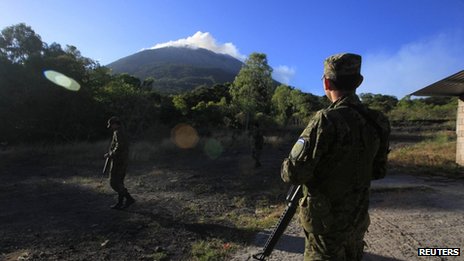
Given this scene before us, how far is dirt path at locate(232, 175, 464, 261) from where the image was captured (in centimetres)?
434

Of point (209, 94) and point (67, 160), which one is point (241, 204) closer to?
point (67, 160)

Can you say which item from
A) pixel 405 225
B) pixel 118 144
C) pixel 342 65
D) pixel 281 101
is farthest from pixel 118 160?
pixel 281 101

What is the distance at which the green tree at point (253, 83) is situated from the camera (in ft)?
107

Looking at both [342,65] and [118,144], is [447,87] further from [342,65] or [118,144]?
[342,65]

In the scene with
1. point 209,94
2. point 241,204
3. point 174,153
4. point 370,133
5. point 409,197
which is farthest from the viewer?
point 209,94

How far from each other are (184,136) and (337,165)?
926 inches

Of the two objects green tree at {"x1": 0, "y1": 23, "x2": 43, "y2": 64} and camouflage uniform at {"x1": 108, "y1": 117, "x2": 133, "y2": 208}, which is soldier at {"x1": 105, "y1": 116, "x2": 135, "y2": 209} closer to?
camouflage uniform at {"x1": 108, "y1": 117, "x2": 133, "y2": 208}

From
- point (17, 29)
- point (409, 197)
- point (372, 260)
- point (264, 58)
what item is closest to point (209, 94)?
point (264, 58)

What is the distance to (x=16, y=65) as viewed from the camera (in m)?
23.7

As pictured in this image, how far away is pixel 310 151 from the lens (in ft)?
6.96

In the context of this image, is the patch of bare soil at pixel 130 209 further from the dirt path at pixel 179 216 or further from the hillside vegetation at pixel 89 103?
the hillside vegetation at pixel 89 103

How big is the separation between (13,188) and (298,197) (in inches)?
390

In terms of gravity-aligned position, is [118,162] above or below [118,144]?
below

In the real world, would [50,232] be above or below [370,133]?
below
